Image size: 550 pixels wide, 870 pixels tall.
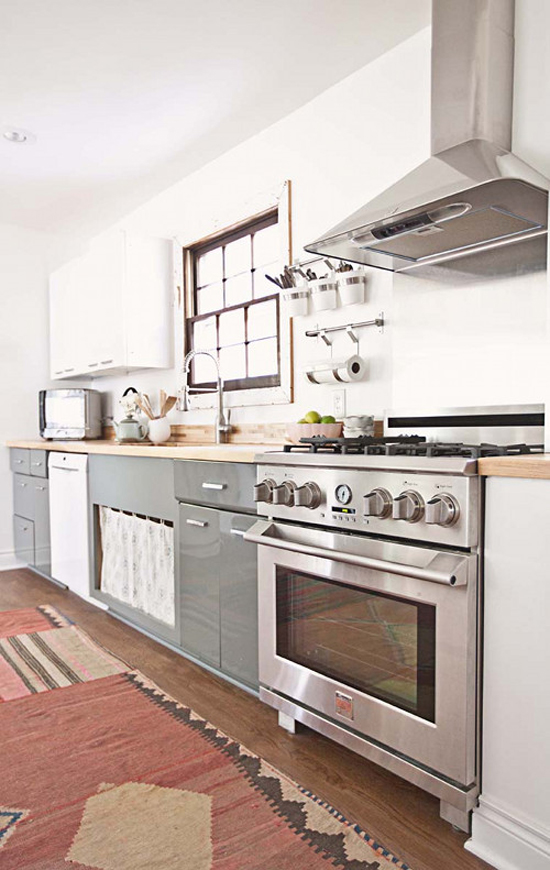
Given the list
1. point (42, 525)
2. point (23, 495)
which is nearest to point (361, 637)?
point (42, 525)

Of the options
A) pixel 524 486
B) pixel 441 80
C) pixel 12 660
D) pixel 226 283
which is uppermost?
pixel 441 80

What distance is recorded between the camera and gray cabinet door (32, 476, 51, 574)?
14.1ft

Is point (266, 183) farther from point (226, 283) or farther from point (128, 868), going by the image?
point (128, 868)

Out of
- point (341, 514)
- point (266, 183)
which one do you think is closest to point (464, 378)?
point (341, 514)

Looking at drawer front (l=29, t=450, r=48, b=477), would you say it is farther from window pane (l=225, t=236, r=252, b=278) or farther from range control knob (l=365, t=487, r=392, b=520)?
range control knob (l=365, t=487, r=392, b=520)

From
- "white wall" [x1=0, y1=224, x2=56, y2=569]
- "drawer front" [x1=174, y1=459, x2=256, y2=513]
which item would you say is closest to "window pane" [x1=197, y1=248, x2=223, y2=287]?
"drawer front" [x1=174, y1=459, x2=256, y2=513]

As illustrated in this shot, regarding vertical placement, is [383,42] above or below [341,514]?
above

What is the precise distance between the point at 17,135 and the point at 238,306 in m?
1.46

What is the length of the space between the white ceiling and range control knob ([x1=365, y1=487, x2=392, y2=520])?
1818 mm

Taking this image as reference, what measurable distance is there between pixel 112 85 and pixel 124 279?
1.34 m

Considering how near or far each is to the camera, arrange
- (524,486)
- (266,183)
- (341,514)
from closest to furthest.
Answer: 1. (524,486)
2. (341,514)
3. (266,183)

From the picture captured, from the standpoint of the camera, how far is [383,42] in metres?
2.59

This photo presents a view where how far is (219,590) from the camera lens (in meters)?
2.51

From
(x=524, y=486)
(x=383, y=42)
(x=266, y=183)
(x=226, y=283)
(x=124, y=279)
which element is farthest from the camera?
(x=124, y=279)
